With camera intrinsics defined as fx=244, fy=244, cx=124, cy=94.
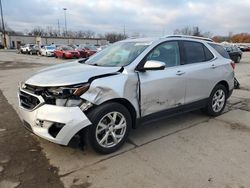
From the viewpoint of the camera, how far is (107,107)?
337 cm

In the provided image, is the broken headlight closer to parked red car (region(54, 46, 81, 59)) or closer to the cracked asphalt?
the cracked asphalt

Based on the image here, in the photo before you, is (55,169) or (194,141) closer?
(55,169)

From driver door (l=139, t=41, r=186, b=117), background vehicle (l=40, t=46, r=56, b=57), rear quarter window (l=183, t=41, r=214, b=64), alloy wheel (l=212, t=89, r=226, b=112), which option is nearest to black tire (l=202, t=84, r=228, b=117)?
alloy wheel (l=212, t=89, r=226, b=112)

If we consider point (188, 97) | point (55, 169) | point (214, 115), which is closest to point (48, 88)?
point (55, 169)

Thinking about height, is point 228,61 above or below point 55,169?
above

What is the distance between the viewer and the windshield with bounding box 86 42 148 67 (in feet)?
13.0

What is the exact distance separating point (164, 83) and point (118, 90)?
92 centimetres

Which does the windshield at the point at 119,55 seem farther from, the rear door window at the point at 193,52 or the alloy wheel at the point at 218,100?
the alloy wheel at the point at 218,100

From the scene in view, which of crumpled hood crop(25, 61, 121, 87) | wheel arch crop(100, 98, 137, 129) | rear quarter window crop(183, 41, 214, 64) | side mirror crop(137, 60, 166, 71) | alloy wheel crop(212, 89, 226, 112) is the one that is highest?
rear quarter window crop(183, 41, 214, 64)

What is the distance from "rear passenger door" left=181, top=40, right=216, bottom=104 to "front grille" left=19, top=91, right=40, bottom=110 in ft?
8.39

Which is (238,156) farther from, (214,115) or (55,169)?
(55,169)

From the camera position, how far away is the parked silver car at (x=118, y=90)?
10.5 ft

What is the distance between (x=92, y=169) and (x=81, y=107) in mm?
823

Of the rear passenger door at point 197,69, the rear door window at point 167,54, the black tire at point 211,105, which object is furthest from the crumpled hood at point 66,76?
the black tire at point 211,105
